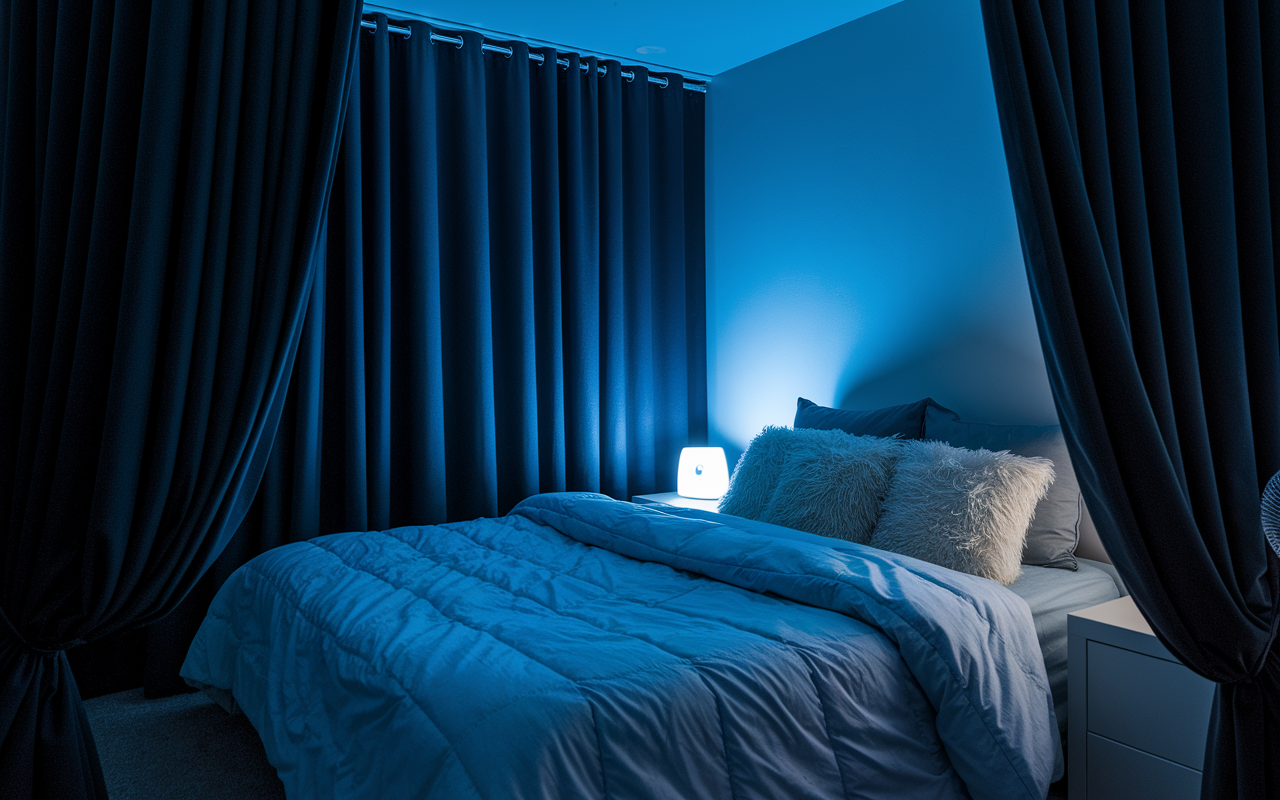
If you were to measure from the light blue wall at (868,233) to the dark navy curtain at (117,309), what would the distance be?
7.80 ft

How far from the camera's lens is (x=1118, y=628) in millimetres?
1781

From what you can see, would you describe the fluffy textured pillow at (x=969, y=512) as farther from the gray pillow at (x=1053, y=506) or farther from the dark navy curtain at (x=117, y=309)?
the dark navy curtain at (x=117, y=309)

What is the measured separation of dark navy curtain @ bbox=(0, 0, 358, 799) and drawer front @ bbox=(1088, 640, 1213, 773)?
1823mm

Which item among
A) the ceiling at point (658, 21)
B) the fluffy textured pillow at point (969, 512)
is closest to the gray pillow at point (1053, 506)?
the fluffy textured pillow at point (969, 512)

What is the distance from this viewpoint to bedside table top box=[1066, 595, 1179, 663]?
5.64 ft

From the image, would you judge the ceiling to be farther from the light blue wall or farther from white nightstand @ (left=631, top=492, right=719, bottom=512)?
white nightstand @ (left=631, top=492, right=719, bottom=512)


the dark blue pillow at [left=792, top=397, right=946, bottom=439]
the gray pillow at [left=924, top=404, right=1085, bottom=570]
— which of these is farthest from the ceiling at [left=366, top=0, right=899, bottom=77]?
the gray pillow at [left=924, top=404, right=1085, bottom=570]

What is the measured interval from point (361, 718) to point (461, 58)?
295 centimetres

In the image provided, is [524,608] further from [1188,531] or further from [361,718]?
[1188,531]

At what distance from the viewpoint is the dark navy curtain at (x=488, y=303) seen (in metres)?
3.29

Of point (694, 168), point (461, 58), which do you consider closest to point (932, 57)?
point (694, 168)

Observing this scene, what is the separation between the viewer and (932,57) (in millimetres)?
3104

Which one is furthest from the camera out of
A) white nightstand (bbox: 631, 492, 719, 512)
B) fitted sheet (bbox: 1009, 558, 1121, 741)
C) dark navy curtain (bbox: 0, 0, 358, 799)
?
white nightstand (bbox: 631, 492, 719, 512)

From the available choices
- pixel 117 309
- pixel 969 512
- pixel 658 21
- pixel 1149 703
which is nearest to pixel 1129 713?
pixel 1149 703
